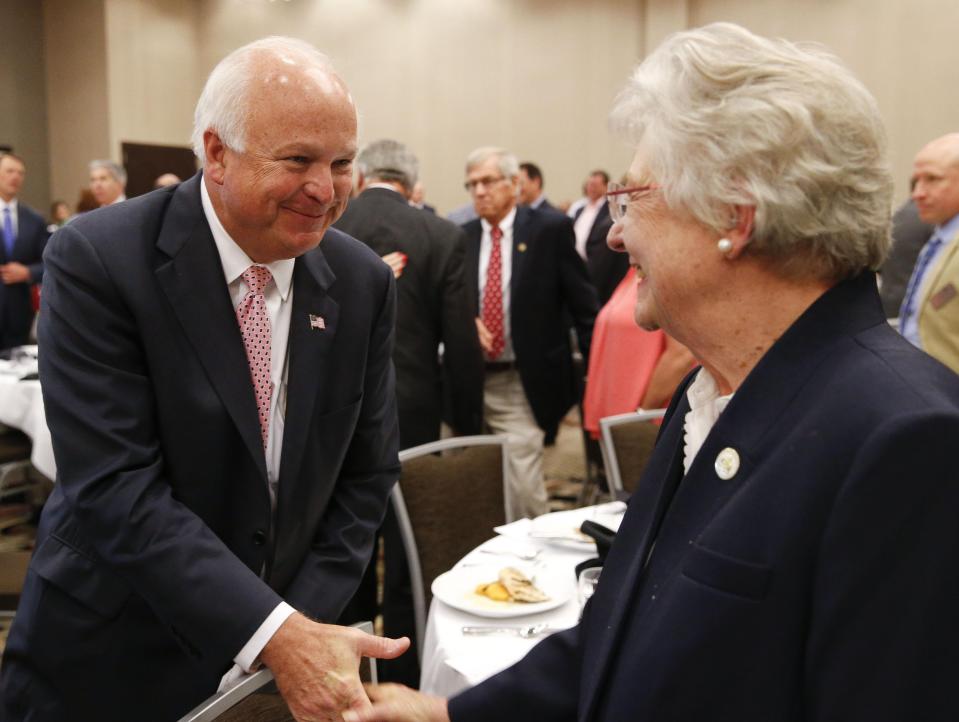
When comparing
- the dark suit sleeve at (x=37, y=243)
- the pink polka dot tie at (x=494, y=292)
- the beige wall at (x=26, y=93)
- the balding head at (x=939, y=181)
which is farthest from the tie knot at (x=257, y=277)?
the beige wall at (x=26, y=93)

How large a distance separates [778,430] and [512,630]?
3.43ft

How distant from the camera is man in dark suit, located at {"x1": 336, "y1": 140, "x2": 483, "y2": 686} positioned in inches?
150

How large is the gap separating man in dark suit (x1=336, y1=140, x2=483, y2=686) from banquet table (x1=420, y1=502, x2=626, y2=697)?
138 cm

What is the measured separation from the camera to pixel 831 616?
914 millimetres

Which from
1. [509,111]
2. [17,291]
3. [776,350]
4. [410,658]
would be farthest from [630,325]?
[509,111]

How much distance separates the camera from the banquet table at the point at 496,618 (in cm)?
182

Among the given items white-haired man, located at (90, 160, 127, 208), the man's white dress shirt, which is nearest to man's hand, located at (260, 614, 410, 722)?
the man's white dress shirt

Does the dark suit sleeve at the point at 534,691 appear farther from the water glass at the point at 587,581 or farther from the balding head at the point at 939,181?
the balding head at the point at 939,181

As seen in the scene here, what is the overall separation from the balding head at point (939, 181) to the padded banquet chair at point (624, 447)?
2.52 m

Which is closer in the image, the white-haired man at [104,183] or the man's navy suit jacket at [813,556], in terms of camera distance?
the man's navy suit jacket at [813,556]

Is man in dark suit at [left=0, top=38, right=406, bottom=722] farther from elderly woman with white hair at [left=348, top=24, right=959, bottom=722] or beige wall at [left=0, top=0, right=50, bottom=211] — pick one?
beige wall at [left=0, top=0, right=50, bottom=211]

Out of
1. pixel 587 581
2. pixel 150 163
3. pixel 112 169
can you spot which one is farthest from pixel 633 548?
pixel 150 163

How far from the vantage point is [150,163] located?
12477 millimetres

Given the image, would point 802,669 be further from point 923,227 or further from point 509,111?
point 509,111
